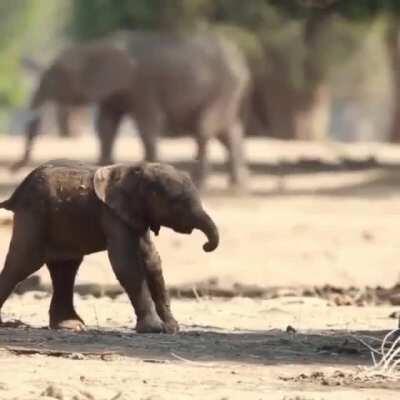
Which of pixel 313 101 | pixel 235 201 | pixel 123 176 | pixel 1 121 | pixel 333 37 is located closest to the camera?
pixel 123 176

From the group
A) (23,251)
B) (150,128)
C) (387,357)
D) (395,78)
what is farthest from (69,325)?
(395,78)

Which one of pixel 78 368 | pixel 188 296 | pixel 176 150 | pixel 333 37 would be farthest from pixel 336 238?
pixel 333 37

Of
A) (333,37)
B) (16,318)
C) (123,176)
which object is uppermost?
(333,37)

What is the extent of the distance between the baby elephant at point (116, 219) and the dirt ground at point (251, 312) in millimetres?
341

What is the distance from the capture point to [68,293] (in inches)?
420

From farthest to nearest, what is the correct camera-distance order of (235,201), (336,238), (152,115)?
(152,115)
(235,201)
(336,238)

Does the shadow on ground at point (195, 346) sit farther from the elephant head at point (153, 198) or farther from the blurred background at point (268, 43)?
the blurred background at point (268, 43)

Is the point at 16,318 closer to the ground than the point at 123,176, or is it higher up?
closer to the ground

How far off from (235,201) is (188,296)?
9.15 m

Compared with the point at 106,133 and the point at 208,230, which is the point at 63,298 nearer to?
the point at 208,230

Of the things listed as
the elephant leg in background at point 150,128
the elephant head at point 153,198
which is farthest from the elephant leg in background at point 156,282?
the elephant leg in background at point 150,128

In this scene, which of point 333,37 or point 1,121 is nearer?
point 333,37

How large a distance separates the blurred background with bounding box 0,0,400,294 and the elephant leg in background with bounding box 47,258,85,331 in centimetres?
394

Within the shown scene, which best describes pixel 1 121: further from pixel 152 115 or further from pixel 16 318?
pixel 16 318
